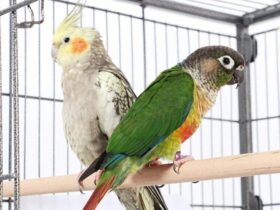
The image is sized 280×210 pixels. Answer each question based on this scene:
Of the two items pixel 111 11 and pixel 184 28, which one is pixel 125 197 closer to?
pixel 111 11

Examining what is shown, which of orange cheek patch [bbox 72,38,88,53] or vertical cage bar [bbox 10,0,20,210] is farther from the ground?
orange cheek patch [bbox 72,38,88,53]

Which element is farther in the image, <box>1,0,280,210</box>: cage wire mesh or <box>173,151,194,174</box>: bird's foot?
<box>1,0,280,210</box>: cage wire mesh

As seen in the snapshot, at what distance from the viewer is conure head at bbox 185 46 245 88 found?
89cm

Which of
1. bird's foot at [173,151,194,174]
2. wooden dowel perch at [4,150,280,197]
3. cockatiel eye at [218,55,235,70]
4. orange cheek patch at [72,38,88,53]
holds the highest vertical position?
orange cheek patch at [72,38,88,53]

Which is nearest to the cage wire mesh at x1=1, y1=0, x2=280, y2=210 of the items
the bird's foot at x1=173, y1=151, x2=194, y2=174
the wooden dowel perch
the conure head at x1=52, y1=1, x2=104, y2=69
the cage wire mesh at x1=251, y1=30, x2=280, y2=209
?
the cage wire mesh at x1=251, y1=30, x2=280, y2=209

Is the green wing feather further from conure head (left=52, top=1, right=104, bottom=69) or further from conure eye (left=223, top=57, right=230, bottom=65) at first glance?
conure head (left=52, top=1, right=104, bottom=69)

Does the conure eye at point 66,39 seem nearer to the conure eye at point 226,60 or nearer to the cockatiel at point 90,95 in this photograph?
the cockatiel at point 90,95

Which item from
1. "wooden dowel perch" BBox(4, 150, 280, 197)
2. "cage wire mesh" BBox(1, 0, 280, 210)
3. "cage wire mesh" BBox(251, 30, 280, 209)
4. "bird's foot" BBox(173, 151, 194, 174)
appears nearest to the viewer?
"wooden dowel perch" BBox(4, 150, 280, 197)

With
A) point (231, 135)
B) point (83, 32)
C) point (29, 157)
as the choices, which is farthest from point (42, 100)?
point (231, 135)

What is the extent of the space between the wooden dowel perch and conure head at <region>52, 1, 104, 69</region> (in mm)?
194

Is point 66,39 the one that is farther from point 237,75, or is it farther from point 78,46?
point 237,75

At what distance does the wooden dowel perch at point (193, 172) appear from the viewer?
2.21ft

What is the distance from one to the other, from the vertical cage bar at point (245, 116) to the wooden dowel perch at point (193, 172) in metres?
0.76

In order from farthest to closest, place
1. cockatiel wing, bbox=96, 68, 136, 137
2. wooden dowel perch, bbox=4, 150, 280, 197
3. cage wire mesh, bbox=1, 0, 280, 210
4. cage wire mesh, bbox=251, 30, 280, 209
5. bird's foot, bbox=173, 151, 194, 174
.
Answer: cage wire mesh, bbox=251, 30, 280, 209, cage wire mesh, bbox=1, 0, 280, 210, cockatiel wing, bbox=96, 68, 136, 137, bird's foot, bbox=173, 151, 194, 174, wooden dowel perch, bbox=4, 150, 280, 197
